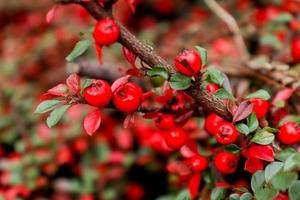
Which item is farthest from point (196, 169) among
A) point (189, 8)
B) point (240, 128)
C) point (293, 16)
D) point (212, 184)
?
point (189, 8)

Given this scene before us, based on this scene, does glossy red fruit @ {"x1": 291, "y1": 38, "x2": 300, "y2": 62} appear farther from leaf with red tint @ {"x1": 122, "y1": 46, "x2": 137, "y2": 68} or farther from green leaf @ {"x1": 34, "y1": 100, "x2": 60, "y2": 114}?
green leaf @ {"x1": 34, "y1": 100, "x2": 60, "y2": 114}

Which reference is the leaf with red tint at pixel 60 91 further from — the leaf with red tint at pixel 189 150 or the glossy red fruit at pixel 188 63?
the leaf with red tint at pixel 189 150

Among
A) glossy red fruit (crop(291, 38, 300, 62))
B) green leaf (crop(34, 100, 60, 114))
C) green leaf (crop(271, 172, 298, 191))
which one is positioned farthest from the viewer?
glossy red fruit (crop(291, 38, 300, 62))

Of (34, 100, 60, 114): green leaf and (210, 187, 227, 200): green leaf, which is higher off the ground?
(34, 100, 60, 114): green leaf

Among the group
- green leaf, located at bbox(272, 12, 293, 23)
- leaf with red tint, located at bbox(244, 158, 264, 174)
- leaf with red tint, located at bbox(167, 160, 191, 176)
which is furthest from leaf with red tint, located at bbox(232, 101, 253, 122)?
green leaf, located at bbox(272, 12, 293, 23)

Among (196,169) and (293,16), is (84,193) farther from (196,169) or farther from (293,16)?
(293,16)

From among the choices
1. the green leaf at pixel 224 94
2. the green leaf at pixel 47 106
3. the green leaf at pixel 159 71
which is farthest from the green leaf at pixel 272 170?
the green leaf at pixel 47 106
